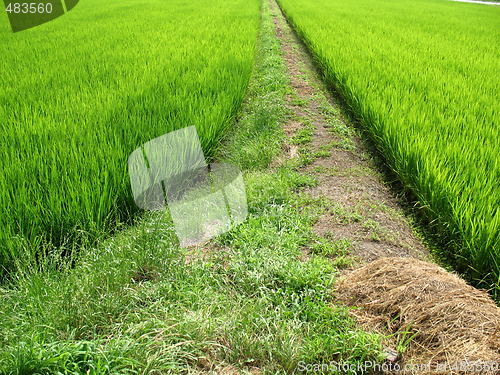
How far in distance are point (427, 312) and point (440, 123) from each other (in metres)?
1.89

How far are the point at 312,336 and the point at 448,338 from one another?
440 millimetres

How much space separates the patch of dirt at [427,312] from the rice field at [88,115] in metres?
1.22

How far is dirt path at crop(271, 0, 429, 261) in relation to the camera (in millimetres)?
1820

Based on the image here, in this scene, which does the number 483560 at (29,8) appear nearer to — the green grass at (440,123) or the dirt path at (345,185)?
the green grass at (440,123)

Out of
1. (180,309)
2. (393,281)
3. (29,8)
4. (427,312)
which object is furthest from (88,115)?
(29,8)

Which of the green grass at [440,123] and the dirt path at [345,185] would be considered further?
the dirt path at [345,185]

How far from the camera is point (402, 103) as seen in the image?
3090 millimetres

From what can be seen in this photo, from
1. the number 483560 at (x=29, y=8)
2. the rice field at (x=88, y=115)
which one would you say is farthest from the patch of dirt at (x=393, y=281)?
the number 483560 at (x=29, y=8)

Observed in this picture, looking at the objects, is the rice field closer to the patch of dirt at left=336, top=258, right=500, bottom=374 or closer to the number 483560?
the patch of dirt at left=336, top=258, right=500, bottom=374

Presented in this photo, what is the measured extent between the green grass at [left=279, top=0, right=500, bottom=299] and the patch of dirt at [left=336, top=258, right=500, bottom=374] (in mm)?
261

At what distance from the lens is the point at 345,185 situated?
7.80 ft

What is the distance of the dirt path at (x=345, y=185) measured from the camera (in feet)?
5.97

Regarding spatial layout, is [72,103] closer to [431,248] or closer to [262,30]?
[431,248]

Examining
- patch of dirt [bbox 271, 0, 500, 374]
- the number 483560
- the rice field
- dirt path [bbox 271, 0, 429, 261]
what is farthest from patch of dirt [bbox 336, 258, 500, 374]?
the number 483560
